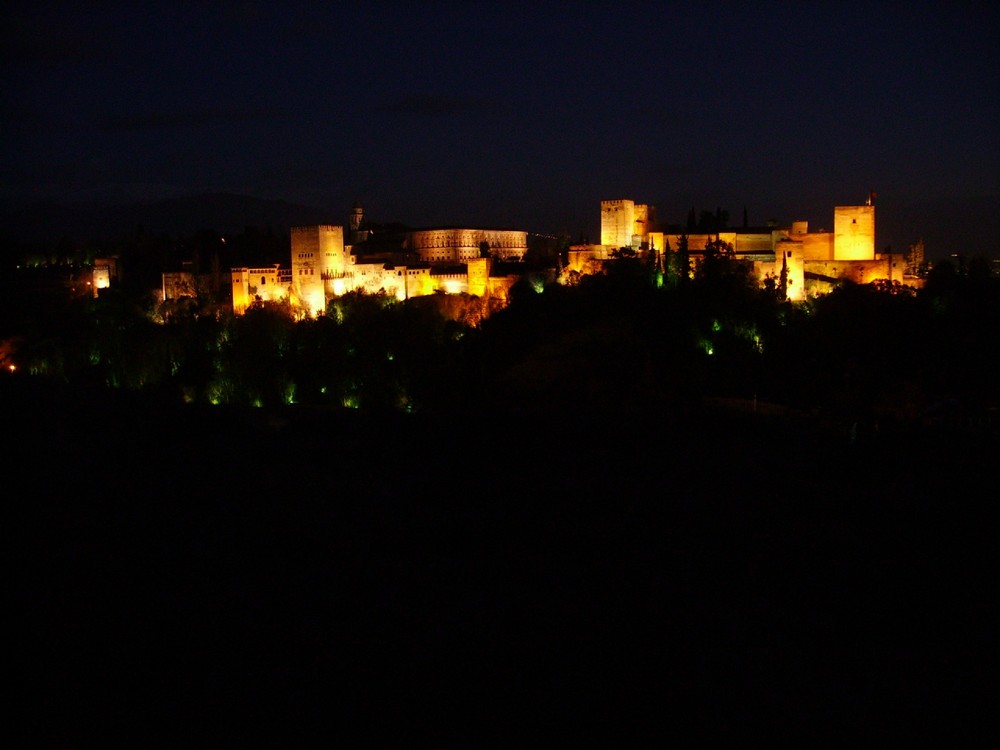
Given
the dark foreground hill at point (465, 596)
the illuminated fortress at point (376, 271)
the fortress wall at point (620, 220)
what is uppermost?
the fortress wall at point (620, 220)

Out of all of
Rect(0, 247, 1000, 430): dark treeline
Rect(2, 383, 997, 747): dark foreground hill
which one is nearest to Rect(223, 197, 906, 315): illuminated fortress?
Rect(0, 247, 1000, 430): dark treeline

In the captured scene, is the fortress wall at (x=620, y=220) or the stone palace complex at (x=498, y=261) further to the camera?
the fortress wall at (x=620, y=220)

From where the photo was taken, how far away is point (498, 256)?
173 feet

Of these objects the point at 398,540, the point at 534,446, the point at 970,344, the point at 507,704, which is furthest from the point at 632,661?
the point at 970,344

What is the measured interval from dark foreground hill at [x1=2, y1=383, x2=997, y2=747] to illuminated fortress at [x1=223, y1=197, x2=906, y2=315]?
22.9 m

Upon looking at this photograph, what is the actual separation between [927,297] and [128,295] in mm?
40089

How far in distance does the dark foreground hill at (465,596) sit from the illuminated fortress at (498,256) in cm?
2288

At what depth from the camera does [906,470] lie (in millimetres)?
16938

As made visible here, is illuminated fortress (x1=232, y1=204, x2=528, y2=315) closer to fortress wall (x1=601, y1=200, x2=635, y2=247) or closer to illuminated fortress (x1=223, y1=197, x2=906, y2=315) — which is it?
illuminated fortress (x1=223, y1=197, x2=906, y2=315)

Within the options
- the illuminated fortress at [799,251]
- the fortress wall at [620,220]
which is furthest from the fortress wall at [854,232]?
the fortress wall at [620,220]

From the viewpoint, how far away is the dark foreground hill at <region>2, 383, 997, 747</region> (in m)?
7.42

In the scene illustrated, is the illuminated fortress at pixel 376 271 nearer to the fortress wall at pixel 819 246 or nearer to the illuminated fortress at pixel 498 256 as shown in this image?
the illuminated fortress at pixel 498 256

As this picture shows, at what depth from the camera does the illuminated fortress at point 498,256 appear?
3812 cm

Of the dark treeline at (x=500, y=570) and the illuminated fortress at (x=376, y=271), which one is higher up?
the illuminated fortress at (x=376, y=271)
